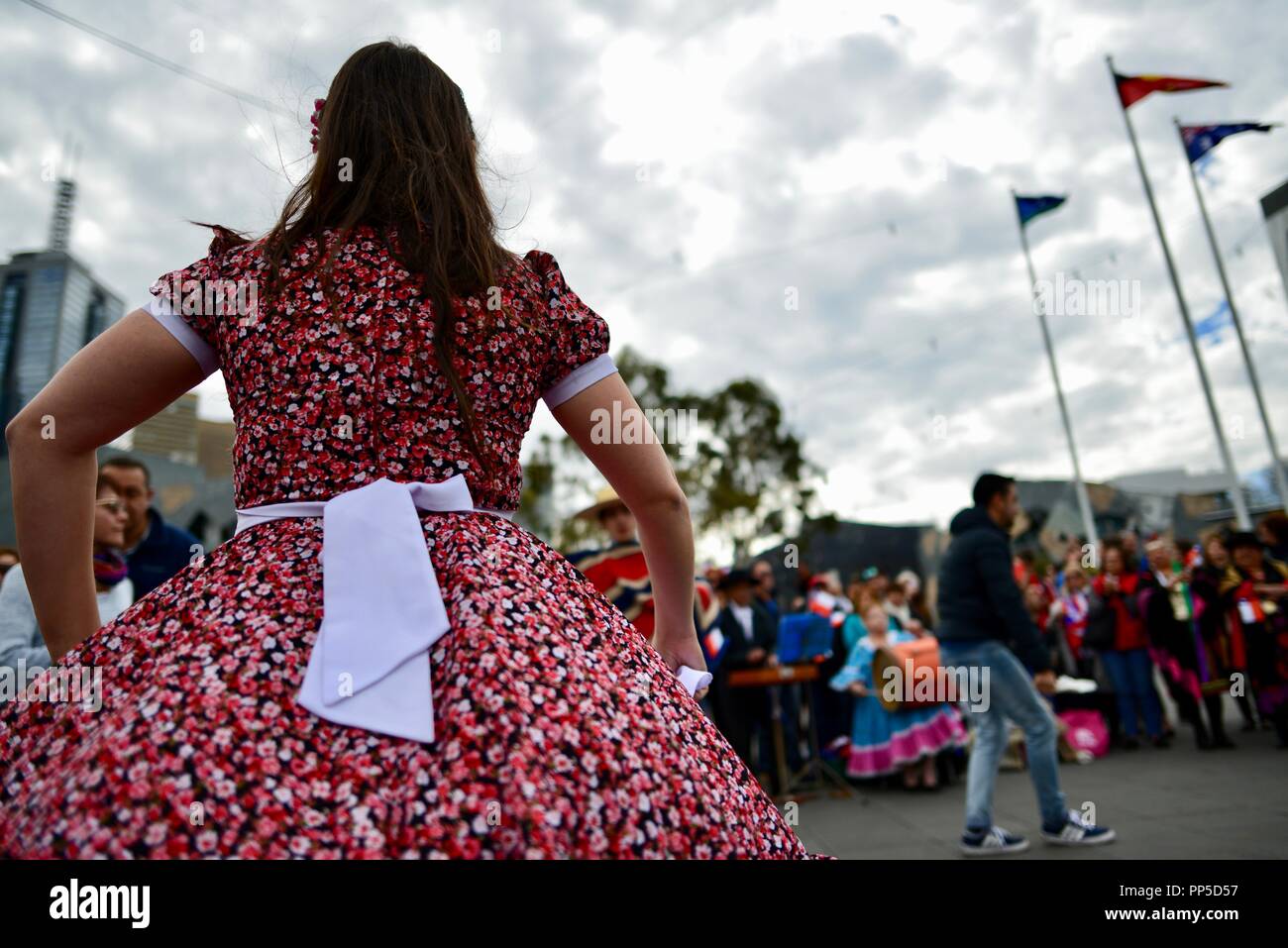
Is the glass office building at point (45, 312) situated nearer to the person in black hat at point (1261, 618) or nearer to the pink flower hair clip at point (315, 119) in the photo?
the pink flower hair clip at point (315, 119)

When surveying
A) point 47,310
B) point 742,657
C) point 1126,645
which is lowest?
point 1126,645

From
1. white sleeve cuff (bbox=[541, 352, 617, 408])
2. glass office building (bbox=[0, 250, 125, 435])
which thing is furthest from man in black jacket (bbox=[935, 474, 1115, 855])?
glass office building (bbox=[0, 250, 125, 435])

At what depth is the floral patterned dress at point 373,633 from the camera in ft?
2.78

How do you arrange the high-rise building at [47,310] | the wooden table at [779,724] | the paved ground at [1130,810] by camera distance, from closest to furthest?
the paved ground at [1130,810]
the wooden table at [779,724]
the high-rise building at [47,310]

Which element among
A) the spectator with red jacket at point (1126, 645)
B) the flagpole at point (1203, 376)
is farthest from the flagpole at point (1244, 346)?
the spectator with red jacket at point (1126, 645)

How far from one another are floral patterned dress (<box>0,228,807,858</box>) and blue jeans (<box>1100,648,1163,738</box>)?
9.37m

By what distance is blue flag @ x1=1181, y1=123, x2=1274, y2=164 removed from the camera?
13605 millimetres

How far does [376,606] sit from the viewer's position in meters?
1.02

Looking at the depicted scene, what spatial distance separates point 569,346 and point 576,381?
6 cm

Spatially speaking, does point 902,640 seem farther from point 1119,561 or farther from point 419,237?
point 419,237

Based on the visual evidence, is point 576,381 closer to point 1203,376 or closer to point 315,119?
point 315,119

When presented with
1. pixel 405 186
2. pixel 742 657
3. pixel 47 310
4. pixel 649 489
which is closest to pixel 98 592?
pixel 405 186

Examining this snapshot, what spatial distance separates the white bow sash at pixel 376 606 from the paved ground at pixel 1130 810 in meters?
4.55
